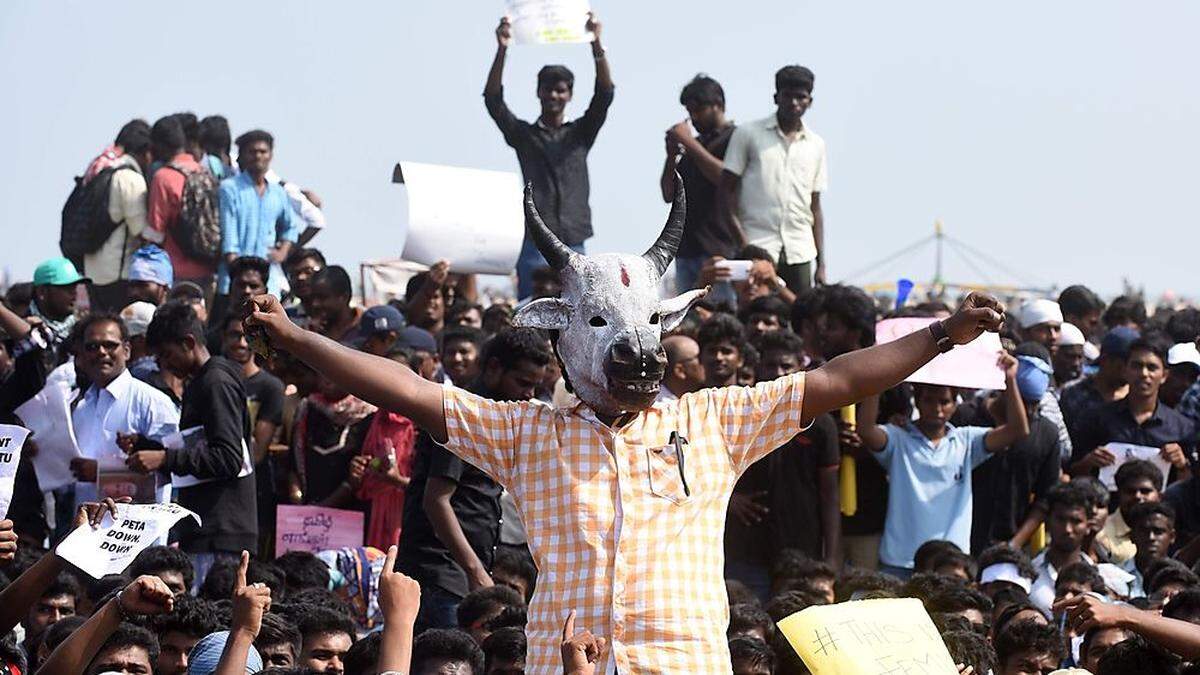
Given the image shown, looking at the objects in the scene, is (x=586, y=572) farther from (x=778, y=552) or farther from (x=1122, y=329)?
(x=1122, y=329)

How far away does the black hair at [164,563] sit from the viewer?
325 inches

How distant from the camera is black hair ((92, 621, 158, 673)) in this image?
22.4 feet

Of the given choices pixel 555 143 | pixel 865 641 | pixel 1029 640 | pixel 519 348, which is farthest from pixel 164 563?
pixel 555 143

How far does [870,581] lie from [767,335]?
1.62m

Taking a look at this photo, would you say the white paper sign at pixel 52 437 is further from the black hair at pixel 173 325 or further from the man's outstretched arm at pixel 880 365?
the man's outstretched arm at pixel 880 365

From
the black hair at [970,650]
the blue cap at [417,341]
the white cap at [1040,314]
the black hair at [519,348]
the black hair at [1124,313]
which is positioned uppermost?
the black hair at [519,348]

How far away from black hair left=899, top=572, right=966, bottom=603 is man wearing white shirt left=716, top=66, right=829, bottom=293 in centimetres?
427

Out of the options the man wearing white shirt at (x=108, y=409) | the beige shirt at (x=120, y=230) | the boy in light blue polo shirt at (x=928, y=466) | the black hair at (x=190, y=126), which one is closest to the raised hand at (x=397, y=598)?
the man wearing white shirt at (x=108, y=409)

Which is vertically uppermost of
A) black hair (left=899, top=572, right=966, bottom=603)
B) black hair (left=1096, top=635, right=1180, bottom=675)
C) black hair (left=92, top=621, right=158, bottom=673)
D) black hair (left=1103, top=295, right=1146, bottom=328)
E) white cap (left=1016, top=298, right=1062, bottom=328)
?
white cap (left=1016, top=298, right=1062, bottom=328)

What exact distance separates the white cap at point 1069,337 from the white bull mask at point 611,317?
275 inches

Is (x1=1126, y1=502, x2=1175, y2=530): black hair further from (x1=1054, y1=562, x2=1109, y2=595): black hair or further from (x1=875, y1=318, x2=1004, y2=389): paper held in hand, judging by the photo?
(x1=875, y1=318, x2=1004, y2=389): paper held in hand

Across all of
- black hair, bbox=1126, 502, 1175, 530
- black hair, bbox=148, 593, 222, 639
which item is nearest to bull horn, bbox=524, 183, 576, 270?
black hair, bbox=148, 593, 222, 639

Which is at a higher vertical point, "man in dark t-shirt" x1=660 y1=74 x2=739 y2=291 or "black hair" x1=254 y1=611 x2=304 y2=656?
"man in dark t-shirt" x1=660 y1=74 x2=739 y2=291

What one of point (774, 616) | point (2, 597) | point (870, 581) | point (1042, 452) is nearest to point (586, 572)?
point (2, 597)
